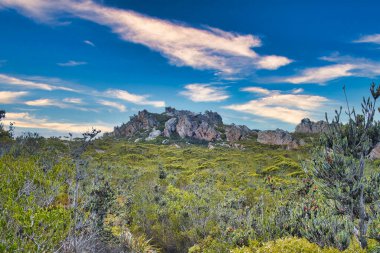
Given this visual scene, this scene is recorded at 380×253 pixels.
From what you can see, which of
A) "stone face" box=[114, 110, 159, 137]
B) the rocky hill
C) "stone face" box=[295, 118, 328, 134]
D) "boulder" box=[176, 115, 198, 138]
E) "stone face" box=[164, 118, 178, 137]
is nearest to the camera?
the rocky hill

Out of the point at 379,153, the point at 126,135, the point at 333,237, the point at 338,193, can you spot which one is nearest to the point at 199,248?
the point at 333,237

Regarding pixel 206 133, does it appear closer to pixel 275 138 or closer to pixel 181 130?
pixel 181 130

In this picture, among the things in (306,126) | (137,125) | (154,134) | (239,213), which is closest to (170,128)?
(154,134)

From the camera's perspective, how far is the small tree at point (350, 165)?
7422 mm

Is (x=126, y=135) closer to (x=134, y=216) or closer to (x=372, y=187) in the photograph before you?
(x=134, y=216)

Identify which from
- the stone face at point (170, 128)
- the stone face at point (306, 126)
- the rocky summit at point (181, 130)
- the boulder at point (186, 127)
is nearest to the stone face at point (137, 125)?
the rocky summit at point (181, 130)

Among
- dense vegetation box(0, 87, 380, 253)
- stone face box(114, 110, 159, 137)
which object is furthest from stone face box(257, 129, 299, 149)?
dense vegetation box(0, 87, 380, 253)

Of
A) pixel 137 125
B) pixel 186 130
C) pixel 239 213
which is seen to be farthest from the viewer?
pixel 137 125

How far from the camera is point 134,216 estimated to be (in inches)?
760

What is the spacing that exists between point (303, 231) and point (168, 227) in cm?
1075

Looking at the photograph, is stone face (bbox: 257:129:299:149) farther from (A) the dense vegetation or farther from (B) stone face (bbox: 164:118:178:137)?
(A) the dense vegetation

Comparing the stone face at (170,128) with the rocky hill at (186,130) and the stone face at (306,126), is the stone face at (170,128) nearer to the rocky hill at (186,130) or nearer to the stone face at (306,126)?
the rocky hill at (186,130)

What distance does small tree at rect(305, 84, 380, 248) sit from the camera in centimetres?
742

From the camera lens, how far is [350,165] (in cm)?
752
